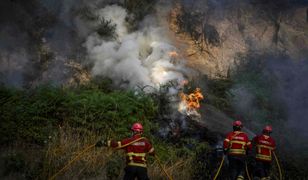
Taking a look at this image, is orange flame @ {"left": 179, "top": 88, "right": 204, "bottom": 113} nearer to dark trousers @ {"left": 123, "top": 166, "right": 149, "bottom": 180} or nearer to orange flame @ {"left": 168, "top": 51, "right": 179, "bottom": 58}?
orange flame @ {"left": 168, "top": 51, "right": 179, "bottom": 58}

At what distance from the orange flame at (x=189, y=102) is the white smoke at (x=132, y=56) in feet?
3.56

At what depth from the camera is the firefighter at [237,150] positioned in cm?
1277

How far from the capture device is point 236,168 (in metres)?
12.9

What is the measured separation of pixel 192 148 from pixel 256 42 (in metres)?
13.7

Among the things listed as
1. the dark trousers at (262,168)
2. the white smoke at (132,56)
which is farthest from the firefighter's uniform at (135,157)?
the white smoke at (132,56)

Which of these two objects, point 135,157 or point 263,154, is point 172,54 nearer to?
point 263,154

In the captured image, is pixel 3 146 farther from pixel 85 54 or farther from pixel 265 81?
pixel 265 81

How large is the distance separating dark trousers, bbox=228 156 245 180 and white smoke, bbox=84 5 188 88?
5.34 metres

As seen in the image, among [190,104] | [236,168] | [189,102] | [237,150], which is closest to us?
[237,150]

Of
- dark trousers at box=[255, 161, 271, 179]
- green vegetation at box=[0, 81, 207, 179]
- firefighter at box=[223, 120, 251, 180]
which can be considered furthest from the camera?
dark trousers at box=[255, 161, 271, 179]

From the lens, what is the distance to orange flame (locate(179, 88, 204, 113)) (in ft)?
53.7

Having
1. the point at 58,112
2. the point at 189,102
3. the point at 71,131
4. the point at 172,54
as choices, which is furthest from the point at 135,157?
the point at 172,54

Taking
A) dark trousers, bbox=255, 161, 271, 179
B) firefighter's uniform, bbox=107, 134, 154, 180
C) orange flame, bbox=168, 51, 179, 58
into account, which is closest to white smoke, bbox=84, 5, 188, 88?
orange flame, bbox=168, 51, 179, 58

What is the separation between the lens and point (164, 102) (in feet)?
53.5
